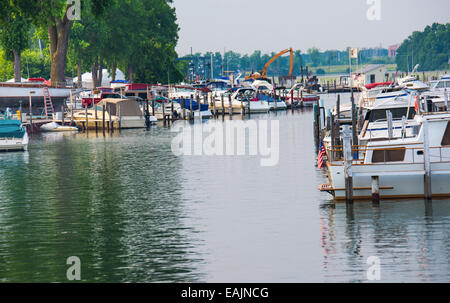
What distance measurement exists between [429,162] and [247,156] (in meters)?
24.4

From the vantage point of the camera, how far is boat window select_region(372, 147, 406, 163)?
101 ft

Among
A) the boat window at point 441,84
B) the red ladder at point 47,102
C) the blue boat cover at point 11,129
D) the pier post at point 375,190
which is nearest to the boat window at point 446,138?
the pier post at point 375,190

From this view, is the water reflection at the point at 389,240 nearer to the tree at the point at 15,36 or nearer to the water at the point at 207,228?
the water at the point at 207,228

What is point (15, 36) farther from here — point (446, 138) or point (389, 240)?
point (389, 240)

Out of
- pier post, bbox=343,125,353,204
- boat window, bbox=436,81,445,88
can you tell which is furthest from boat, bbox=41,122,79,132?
pier post, bbox=343,125,353,204

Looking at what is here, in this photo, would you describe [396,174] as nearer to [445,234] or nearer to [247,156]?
[445,234]

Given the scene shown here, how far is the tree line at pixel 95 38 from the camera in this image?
3075 inches

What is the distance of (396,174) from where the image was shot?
3058 centimetres

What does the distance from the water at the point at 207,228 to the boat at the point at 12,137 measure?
11346mm

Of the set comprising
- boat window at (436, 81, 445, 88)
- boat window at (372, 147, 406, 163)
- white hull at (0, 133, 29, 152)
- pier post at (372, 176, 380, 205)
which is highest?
boat window at (436, 81, 445, 88)

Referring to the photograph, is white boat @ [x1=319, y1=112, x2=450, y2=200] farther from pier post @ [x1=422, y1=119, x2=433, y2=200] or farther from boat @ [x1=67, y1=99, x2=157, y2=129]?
boat @ [x1=67, y1=99, x2=157, y2=129]

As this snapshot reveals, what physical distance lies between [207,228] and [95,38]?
76665 millimetres

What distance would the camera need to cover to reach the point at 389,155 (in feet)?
101

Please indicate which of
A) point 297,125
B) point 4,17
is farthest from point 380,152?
point 297,125
